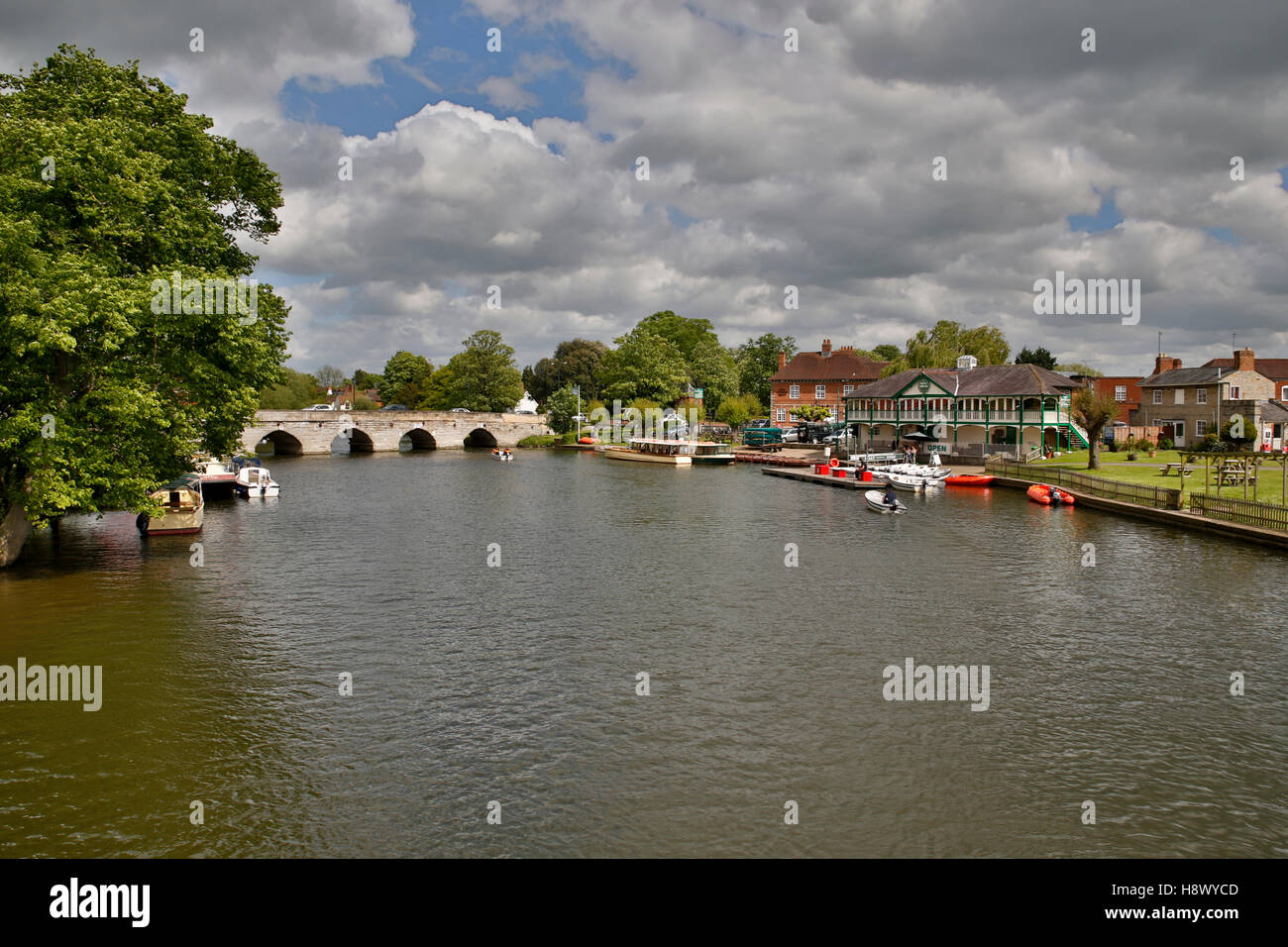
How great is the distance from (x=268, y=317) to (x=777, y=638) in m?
25.8

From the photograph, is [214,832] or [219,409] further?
[219,409]

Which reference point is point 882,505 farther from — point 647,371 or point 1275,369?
point 647,371

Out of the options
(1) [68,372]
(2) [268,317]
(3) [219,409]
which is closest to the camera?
(1) [68,372]

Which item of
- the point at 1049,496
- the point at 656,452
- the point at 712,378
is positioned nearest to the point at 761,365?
the point at 712,378

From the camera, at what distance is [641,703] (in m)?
19.1

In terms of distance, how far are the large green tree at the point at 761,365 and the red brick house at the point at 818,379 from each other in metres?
16.5

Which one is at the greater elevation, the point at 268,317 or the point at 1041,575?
the point at 268,317

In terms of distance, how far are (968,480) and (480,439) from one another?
3781 inches

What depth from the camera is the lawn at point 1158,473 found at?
160 ft

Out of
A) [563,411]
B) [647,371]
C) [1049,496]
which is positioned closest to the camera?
[1049,496]

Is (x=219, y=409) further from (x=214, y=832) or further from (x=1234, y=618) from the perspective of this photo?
(x=1234, y=618)

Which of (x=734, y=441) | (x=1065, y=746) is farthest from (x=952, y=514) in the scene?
(x=734, y=441)
